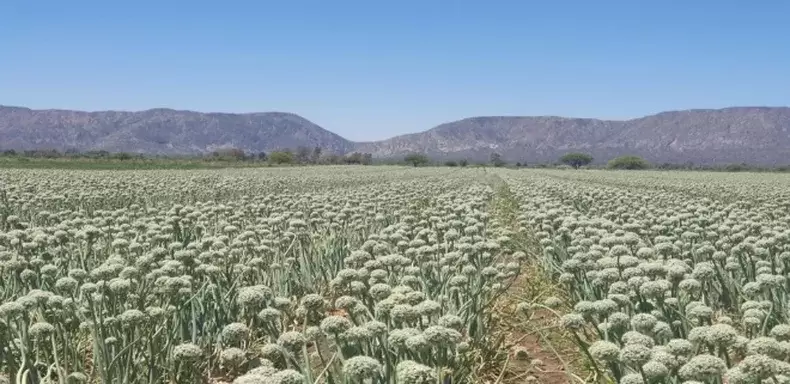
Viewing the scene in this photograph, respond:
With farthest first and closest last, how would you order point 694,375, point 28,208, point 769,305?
point 28,208
point 769,305
point 694,375

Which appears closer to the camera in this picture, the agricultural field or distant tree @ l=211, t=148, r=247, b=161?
the agricultural field

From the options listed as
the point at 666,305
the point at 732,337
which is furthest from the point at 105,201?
the point at 732,337

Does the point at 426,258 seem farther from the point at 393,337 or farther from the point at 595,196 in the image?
the point at 595,196

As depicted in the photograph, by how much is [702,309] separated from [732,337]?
91cm

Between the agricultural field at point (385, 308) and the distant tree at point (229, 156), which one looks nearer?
the agricultural field at point (385, 308)

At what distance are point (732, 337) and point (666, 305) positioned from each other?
1.98 m

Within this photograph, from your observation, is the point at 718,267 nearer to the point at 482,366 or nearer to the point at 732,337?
the point at 482,366

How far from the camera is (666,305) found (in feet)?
20.5

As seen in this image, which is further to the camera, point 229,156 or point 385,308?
point 229,156

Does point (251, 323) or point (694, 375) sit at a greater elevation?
point (694, 375)

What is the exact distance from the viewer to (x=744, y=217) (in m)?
11.8

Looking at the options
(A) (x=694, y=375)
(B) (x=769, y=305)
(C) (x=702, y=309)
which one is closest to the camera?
(A) (x=694, y=375)

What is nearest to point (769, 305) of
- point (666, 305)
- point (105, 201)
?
point (666, 305)

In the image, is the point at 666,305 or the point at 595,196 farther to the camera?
the point at 595,196
